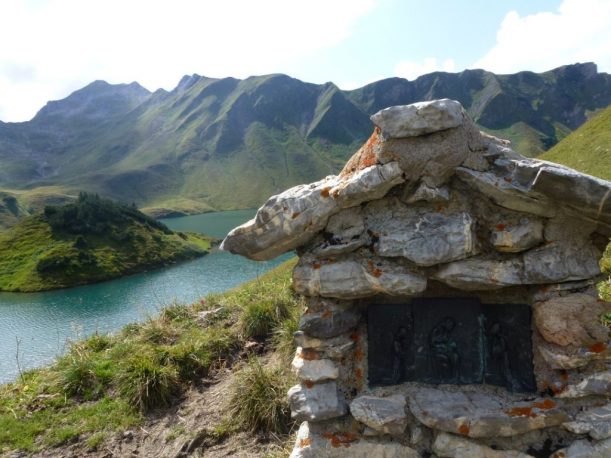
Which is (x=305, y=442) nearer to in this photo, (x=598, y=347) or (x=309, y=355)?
(x=309, y=355)

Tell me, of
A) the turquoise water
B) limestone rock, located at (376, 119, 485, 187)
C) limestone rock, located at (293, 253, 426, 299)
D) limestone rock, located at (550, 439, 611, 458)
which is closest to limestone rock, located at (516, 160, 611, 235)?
limestone rock, located at (376, 119, 485, 187)

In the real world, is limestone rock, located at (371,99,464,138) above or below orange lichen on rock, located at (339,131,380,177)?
above

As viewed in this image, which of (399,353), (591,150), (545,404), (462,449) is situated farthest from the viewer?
(591,150)

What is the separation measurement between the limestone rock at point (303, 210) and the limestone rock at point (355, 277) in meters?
0.44

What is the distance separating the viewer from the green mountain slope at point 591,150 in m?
21.6

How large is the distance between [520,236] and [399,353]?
2.15m

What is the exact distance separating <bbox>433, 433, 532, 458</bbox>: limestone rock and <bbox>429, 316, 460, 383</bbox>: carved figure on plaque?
0.74 meters

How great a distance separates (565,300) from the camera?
487cm

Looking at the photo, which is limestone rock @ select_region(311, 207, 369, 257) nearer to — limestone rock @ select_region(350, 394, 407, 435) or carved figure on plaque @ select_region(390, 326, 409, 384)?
carved figure on plaque @ select_region(390, 326, 409, 384)

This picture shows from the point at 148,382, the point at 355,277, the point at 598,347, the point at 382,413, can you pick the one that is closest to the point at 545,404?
the point at 598,347

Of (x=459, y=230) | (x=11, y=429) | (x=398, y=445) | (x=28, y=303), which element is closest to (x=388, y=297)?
(x=459, y=230)

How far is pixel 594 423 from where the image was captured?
468cm

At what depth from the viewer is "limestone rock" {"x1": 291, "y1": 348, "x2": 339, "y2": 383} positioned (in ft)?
18.2

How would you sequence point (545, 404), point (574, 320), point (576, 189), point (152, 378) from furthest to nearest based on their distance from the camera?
point (152, 378), point (545, 404), point (574, 320), point (576, 189)
